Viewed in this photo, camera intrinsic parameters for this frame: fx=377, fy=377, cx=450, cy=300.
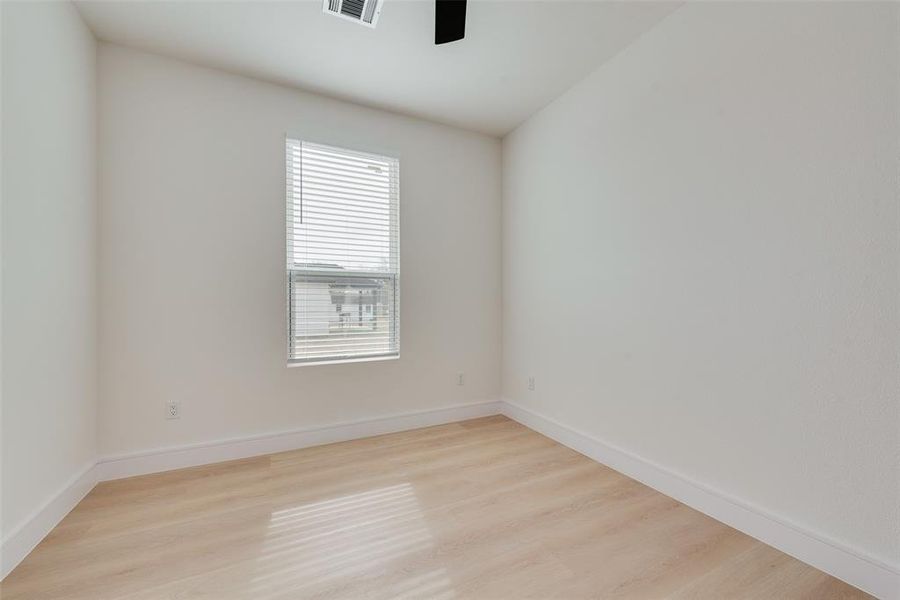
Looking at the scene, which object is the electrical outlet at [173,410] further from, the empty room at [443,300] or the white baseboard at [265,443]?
the white baseboard at [265,443]

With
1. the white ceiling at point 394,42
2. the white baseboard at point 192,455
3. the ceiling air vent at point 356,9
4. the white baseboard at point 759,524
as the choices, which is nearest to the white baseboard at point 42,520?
the white baseboard at point 192,455

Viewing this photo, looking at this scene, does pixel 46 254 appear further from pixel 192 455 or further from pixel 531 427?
pixel 531 427

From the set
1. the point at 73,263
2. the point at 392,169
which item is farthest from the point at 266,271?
the point at 392,169

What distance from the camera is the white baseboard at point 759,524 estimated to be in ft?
4.69

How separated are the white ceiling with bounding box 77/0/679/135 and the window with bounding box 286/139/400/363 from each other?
57cm

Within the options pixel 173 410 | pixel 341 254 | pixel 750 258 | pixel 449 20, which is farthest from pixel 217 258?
pixel 750 258

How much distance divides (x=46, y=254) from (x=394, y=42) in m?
2.19

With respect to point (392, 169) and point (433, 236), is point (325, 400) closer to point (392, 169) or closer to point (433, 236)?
point (433, 236)

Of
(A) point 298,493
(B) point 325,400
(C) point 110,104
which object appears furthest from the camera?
(B) point 325,400

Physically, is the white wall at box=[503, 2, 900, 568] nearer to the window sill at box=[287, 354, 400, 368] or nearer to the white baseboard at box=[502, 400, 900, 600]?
the white baseboard at box=[502, 400, 900, 600]

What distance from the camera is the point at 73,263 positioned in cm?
206

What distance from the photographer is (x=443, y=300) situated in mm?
3451

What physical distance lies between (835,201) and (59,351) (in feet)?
12.0

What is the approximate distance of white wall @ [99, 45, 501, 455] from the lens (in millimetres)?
2395
